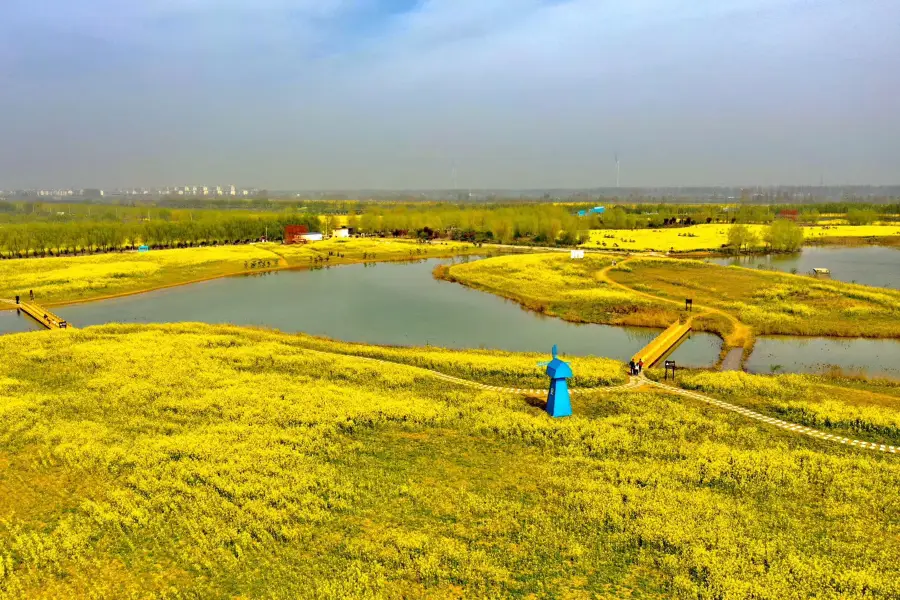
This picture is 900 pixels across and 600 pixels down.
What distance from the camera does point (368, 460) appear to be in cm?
1769

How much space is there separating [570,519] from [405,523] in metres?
4.42

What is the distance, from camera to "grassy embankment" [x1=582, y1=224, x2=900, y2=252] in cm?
9369

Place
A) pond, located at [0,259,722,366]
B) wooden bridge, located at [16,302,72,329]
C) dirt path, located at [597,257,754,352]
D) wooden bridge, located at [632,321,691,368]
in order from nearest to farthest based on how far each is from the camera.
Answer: wooden bridge, located at [632,321,691,368], dirt path, located at [597,257,754,352], pond, located at [0,259,722,366], wooden bridge, located at [16,302,72,329]

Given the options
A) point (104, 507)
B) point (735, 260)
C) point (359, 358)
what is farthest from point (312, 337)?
point (735, 260)

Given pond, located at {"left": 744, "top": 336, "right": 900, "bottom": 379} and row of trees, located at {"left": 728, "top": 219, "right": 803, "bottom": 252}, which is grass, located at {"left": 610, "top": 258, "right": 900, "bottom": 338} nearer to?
pond, located at {"left": 744, "top": 336, "right": 900, "bottom": 379}

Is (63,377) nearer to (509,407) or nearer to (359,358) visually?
(359,358)

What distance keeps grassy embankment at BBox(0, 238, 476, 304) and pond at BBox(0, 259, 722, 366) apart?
14.6ft

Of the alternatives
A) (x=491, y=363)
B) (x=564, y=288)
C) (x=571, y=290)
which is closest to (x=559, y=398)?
(x=491, y=363)

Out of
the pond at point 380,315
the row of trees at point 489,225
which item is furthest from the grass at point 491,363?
the row of trees at point 489,225

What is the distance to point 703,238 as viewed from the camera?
10475cm

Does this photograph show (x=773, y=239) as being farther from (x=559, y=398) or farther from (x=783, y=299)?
Result: (x=559, y=398)

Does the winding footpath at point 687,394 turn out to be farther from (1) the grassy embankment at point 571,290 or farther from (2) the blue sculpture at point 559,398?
(1) the grassy embankment at point 571,290

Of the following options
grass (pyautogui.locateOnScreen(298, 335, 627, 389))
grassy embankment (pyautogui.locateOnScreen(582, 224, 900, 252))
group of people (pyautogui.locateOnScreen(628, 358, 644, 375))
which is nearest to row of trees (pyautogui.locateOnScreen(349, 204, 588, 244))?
grassy embankment (pyautogui.locateOnScreen(582, 224, 900, 252))

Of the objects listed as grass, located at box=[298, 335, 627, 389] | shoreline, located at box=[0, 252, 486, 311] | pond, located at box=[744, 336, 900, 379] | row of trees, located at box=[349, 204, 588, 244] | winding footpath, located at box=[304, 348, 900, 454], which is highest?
row of trees, located at box=[349, 204, 588, 244]
